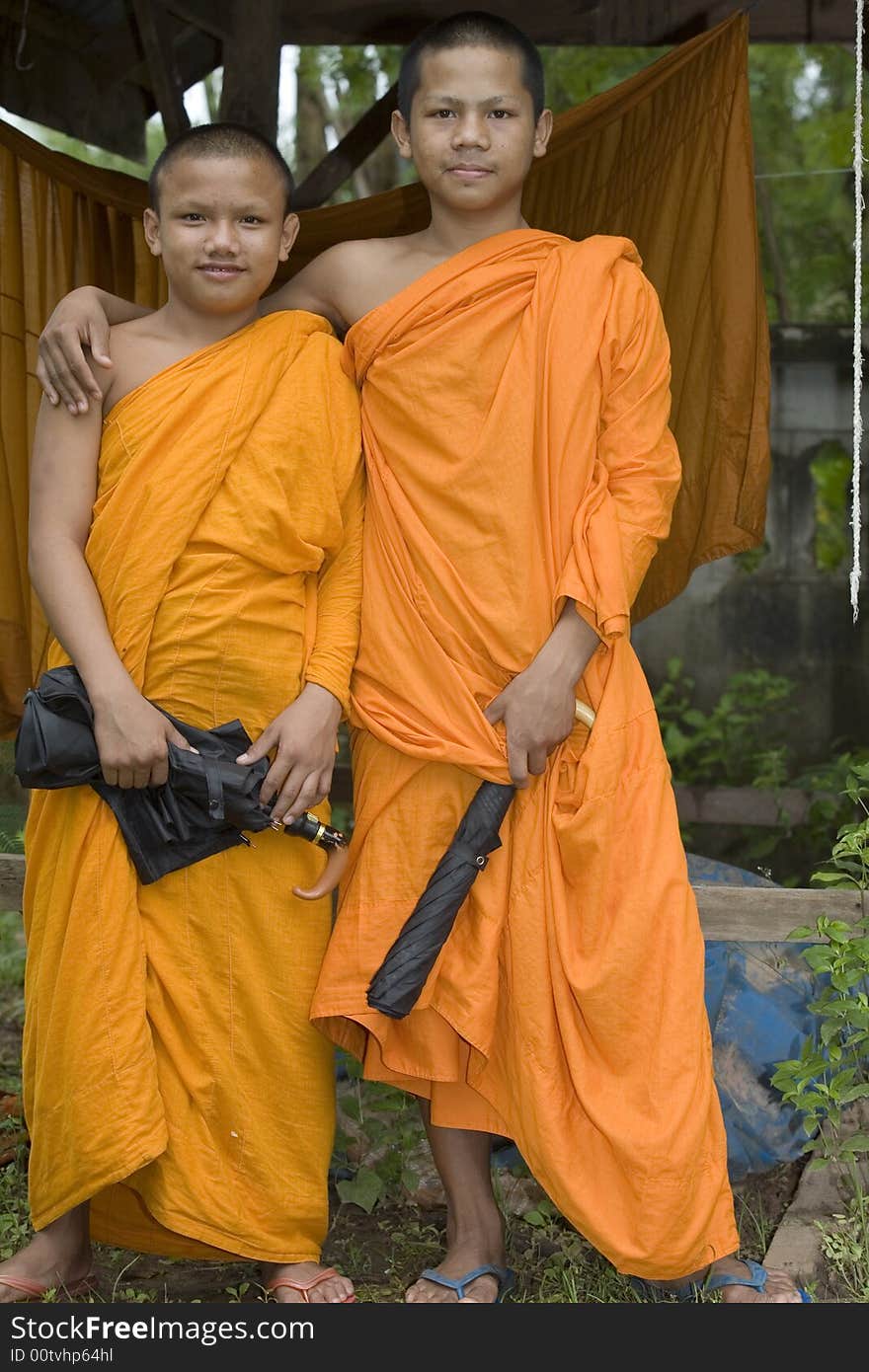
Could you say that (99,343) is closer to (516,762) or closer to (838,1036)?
(516,762)

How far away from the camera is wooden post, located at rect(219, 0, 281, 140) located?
458 cm

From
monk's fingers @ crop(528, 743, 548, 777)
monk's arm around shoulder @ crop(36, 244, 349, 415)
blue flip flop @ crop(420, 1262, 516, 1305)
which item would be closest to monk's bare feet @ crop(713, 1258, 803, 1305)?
blue flip flop @ crop(420, 1262, 516, 1305)

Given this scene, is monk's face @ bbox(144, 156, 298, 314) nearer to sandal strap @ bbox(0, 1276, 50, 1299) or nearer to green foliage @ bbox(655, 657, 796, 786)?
sandal strap @ bbox(0, 1276, 50, 1299)

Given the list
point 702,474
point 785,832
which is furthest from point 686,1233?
point 785,832

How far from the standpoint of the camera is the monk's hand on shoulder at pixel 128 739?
2494 mm

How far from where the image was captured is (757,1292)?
8.48 feet

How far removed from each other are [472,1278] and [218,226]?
2049 mm

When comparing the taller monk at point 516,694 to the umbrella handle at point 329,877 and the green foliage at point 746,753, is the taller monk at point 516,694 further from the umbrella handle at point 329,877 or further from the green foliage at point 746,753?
the green foliage at point 746,753

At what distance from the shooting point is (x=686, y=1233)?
8.06ft

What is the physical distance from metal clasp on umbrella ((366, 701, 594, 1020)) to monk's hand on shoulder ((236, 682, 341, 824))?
0.92ft

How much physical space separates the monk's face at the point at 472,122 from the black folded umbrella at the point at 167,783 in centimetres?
111

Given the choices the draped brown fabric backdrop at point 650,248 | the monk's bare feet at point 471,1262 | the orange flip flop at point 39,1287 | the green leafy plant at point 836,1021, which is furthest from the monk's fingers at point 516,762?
the draped brown fabric backdrop at point 650,248

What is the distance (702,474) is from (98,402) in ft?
6.61

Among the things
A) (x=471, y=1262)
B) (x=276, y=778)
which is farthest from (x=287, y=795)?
(x=471, y=1262)
